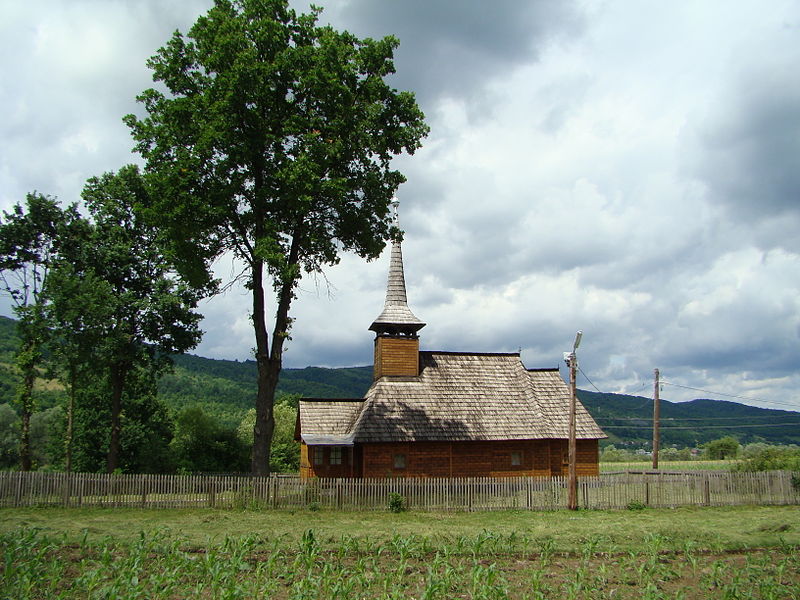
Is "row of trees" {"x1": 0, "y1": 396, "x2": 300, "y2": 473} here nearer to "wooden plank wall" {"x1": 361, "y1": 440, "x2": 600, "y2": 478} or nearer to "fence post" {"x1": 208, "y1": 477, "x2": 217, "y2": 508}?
"wooden plank wall" {"x1": 361, "y1": 440, "x2": 600, "y2": 478}

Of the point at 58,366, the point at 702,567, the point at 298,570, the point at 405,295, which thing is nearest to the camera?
the point at 298,570

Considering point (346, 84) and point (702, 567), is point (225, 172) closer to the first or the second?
point (346, 84)

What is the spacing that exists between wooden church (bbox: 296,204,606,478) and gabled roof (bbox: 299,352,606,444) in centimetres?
5

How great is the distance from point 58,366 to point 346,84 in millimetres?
20959

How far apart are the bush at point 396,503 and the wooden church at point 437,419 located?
16.1ft

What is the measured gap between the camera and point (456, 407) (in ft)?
101

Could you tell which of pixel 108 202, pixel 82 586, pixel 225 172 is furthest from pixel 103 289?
pixel 82 586

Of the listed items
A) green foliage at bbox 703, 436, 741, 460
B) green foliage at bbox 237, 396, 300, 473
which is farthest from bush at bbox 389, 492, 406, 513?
green foliage at bbox 703, 436, 741, 460

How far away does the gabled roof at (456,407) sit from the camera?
29.1 metres

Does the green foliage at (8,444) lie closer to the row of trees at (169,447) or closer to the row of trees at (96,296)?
the row of trees at (169,447)

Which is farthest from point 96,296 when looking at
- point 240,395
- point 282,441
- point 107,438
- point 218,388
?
point 218,388

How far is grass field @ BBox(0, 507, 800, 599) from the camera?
10414 millimetres

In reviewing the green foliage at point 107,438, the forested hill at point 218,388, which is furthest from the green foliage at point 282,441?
the forested hill at point 218,388

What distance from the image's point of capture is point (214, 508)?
22.4m
